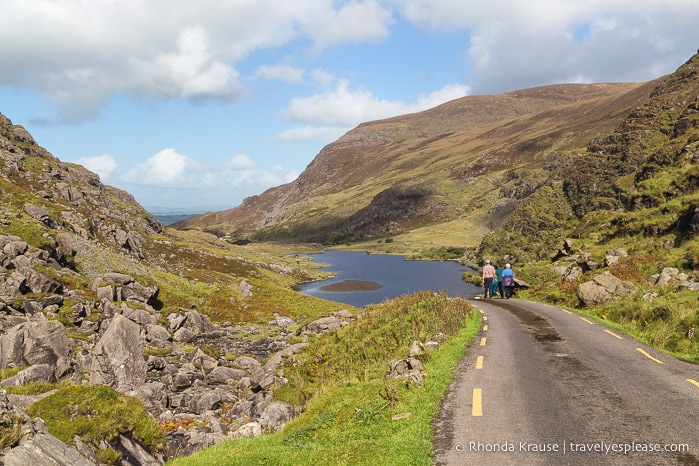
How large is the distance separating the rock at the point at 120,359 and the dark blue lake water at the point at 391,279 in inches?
2438

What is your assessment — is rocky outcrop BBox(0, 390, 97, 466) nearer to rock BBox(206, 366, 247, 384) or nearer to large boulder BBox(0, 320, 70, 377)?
large boulder BBox(0, 320, 70, 377)

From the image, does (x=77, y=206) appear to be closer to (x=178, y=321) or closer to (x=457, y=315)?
(x=178, y=321)

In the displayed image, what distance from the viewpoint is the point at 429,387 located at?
43.8 feet

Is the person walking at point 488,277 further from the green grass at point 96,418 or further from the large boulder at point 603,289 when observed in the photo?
the green grass at point 96,418

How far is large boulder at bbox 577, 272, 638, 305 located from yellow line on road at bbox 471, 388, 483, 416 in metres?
21.1

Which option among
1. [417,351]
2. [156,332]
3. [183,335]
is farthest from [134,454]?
[183,335]

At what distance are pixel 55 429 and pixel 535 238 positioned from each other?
433ft

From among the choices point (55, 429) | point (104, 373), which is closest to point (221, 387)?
point (104, 373)

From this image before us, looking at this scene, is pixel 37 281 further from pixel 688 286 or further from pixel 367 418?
pixel 688 286

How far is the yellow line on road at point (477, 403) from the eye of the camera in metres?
11.0

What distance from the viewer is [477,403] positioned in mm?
11672

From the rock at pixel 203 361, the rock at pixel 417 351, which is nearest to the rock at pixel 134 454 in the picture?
the rock at pixel 417 351

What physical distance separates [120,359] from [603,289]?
31.3 metres

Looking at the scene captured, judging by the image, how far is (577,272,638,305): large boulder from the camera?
93.8ft
